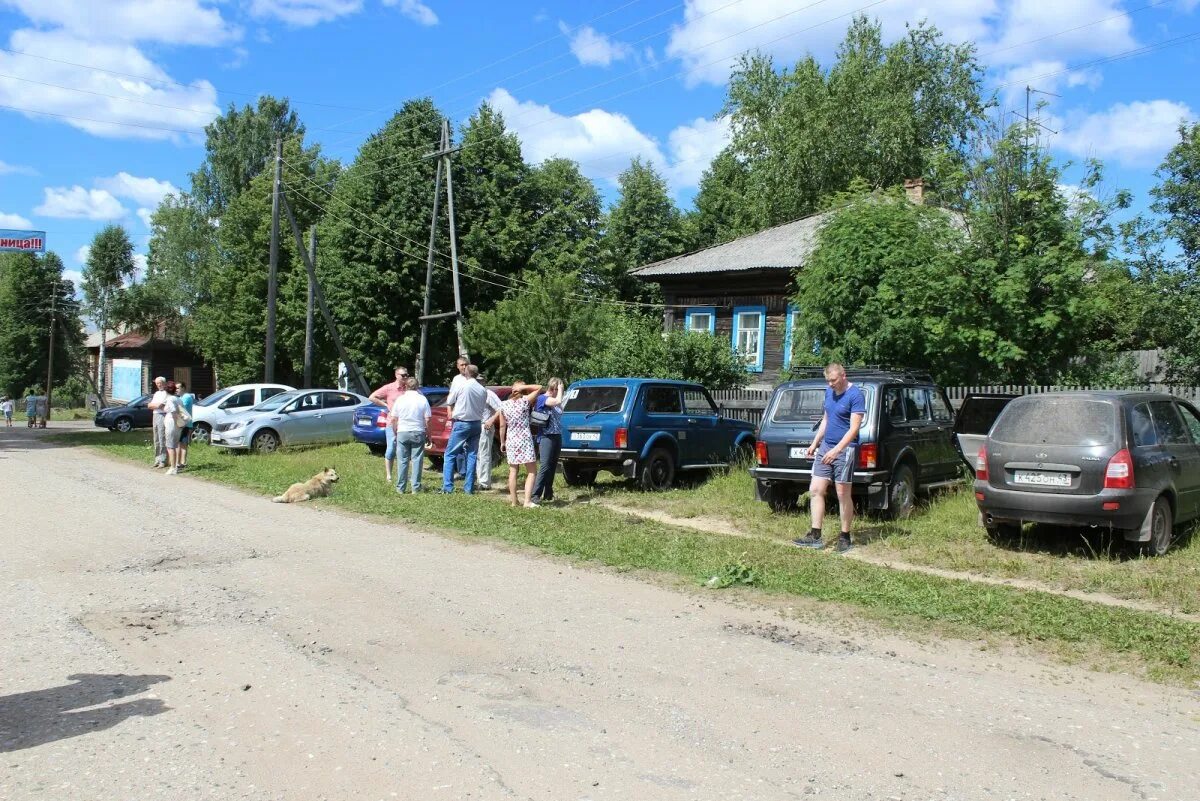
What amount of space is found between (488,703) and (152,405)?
14.6m

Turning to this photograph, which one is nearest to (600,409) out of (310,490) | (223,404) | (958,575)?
(310,490)

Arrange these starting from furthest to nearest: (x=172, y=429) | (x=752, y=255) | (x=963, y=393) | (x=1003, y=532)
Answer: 1. (x=752, y=255)
2. (x=172, y=429)
3. (x=963, y=393)
4. (x=1003, y=532)

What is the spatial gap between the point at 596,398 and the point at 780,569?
20.5ft

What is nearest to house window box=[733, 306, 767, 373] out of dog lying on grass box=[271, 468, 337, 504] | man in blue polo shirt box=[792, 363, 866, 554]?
dog lying on grass box=[271, 468, 337, 504]

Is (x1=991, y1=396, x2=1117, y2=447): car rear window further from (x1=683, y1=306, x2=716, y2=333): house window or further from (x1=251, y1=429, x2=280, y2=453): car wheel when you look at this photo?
(x1=683, y1=306, x2=716, y2=333): house window

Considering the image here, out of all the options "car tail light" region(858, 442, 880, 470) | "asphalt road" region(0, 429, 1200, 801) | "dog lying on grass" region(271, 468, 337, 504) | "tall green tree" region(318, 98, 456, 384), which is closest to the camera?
"asphalt road" region(0, 429, 1200, 801)

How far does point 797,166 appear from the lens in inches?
1581

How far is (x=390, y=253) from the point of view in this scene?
37.2 meters

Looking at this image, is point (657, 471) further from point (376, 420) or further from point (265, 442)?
point (265, 442)

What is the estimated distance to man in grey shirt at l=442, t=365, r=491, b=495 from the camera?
1329 cm

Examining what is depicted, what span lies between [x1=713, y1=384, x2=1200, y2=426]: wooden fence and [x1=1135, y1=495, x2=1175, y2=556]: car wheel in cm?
190

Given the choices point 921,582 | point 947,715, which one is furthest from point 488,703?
point 921,582

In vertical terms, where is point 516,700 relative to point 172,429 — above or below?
below

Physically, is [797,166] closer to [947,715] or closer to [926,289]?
[926,289]
